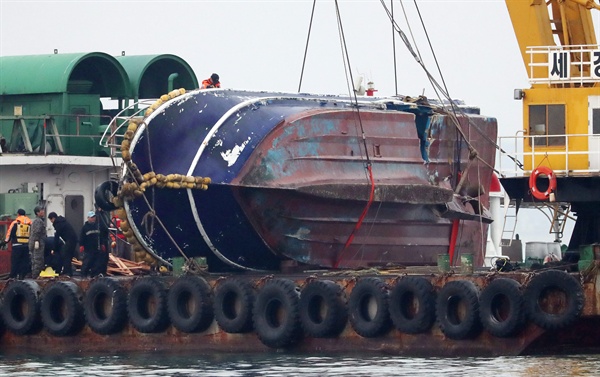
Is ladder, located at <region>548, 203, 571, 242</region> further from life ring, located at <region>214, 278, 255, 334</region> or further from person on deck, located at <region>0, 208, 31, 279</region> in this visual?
person on deck, located at <region>0, 208, 31, 279</region>

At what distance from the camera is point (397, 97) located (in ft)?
102

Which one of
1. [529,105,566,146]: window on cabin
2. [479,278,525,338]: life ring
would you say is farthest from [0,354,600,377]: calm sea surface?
[529,105,566,146]: window on cabin

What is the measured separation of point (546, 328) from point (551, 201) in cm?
373

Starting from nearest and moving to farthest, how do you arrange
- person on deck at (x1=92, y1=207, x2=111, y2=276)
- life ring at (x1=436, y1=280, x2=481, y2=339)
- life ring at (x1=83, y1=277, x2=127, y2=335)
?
1. life ring at (x1=436, y1=280, x2=481, y2=339)
2. life ring at (x1=83, y1=277, x2=127, y2=335)
3. person on deck at (x1=92, y1=207, x2=111, y2=276)

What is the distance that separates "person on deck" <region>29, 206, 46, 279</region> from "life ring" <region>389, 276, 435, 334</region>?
6645 millimetres

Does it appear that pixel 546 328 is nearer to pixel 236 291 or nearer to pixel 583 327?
pixel 583 327

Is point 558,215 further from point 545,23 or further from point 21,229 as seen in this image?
point 21,229

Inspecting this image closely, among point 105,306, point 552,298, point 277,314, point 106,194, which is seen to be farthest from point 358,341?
point 106,194

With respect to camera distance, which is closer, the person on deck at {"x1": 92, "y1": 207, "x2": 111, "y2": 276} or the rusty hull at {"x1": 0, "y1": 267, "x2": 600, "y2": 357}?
the rusty hull at {"x1": 0, "y1": 267, "x2": 600, "y2": 357}

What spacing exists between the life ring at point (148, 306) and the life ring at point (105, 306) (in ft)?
0.53

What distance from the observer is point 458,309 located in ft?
79.3

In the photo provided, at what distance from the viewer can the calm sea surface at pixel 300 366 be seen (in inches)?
872

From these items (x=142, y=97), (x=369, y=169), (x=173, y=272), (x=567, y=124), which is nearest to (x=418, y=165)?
(x=369, y=169)

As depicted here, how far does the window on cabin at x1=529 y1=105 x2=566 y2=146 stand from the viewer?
27.2 m
